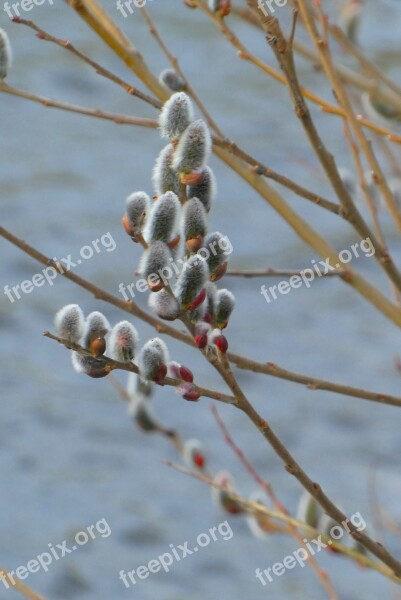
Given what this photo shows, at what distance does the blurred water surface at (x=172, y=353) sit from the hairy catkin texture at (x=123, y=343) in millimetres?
A: 3134

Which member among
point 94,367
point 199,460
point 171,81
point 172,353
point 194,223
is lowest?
point 172,353

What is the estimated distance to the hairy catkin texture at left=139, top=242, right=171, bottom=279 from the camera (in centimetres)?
126

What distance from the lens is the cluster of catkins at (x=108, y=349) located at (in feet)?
4.34

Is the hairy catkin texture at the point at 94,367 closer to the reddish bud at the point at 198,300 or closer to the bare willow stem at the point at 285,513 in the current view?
the reddish bud at the point at 198,300

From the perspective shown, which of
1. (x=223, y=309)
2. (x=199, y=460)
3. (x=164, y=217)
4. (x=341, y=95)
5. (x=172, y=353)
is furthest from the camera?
(x=172, y=353)

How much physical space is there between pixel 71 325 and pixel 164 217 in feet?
0.61

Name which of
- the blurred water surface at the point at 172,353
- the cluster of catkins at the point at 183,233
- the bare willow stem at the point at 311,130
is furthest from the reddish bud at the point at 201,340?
the blurred water surface at the point at 172,353

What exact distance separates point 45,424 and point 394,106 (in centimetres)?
340

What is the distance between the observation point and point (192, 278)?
1266mm

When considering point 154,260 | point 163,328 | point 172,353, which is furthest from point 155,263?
point 172,353

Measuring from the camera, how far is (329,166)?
5.15ft

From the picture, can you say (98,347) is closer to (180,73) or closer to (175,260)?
(175,260)

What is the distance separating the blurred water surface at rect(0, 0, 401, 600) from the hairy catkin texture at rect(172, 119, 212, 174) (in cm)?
315

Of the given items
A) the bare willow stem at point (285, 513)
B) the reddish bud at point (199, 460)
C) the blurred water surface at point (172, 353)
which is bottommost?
the blurred water surface at point (172, 353)
